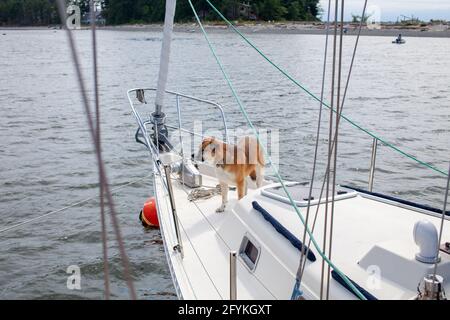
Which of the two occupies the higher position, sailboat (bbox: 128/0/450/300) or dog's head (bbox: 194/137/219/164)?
dog's head (bbox: 194/137/219/164)

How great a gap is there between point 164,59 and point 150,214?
2.58 m

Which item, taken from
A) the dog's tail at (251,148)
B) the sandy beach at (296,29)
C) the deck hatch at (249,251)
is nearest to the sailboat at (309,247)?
the deck hatch at (249,251)

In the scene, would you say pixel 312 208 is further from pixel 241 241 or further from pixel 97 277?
pixel 97 277

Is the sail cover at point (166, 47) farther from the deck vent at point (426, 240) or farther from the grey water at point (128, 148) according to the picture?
the deck vent at point (426, 240)

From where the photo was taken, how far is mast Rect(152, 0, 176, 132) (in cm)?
695

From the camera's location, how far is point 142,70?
3247cm

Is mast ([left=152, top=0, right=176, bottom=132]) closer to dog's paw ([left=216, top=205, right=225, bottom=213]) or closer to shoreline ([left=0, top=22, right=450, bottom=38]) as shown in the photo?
dog's paw ([left=216, top=205, right=225, bottom=213])

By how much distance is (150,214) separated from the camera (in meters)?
8.47

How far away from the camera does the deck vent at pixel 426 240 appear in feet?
10.8

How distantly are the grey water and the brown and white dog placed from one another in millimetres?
1921

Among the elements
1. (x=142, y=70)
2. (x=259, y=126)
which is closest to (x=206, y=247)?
(x=259, y=126)

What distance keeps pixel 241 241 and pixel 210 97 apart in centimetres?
1798
